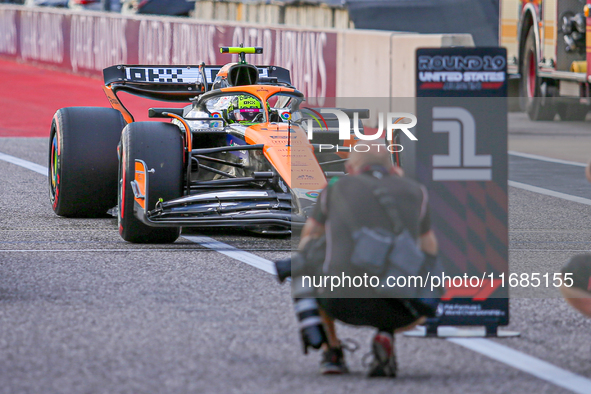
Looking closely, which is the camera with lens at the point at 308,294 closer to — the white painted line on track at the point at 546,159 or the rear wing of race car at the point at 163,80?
the rear wing of race car at the point at 163,80

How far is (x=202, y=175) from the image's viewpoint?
10180 mm

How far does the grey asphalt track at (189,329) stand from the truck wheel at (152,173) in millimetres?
125

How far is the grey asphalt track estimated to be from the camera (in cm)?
518

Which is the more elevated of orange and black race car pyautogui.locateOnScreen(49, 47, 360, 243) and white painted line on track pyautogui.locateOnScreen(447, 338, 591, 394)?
orange and black race car pyautogui.locateOnScreen(49, 47, 360, 243)

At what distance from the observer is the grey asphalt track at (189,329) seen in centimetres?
518

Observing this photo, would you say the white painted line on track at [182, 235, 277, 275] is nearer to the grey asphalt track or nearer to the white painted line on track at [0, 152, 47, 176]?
the grey asphalt track

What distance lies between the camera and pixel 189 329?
6188mm

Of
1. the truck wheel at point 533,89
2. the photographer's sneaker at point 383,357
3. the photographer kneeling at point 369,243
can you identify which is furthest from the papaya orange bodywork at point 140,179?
the truck wheel at point 533,89

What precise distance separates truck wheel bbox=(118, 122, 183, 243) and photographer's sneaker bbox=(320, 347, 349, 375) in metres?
3.70

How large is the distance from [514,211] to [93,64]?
21.0m

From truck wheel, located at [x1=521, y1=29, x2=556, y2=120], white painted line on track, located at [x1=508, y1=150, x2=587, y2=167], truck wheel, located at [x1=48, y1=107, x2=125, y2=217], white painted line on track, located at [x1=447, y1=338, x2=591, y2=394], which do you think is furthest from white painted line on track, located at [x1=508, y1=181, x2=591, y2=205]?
truck wheel, located at [x1=521, y1=29, x2=556, y2=120]

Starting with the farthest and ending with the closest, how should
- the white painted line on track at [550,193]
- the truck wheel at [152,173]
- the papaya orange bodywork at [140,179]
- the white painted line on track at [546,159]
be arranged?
the white painted line on track at [546,159] → the white painted line on track at [550,193] → the truck wheel at [152,173] → the papaya orange bodywork at [140,179]

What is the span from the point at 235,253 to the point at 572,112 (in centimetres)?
1473

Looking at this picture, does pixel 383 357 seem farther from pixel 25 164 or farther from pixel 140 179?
pixel 25 164
